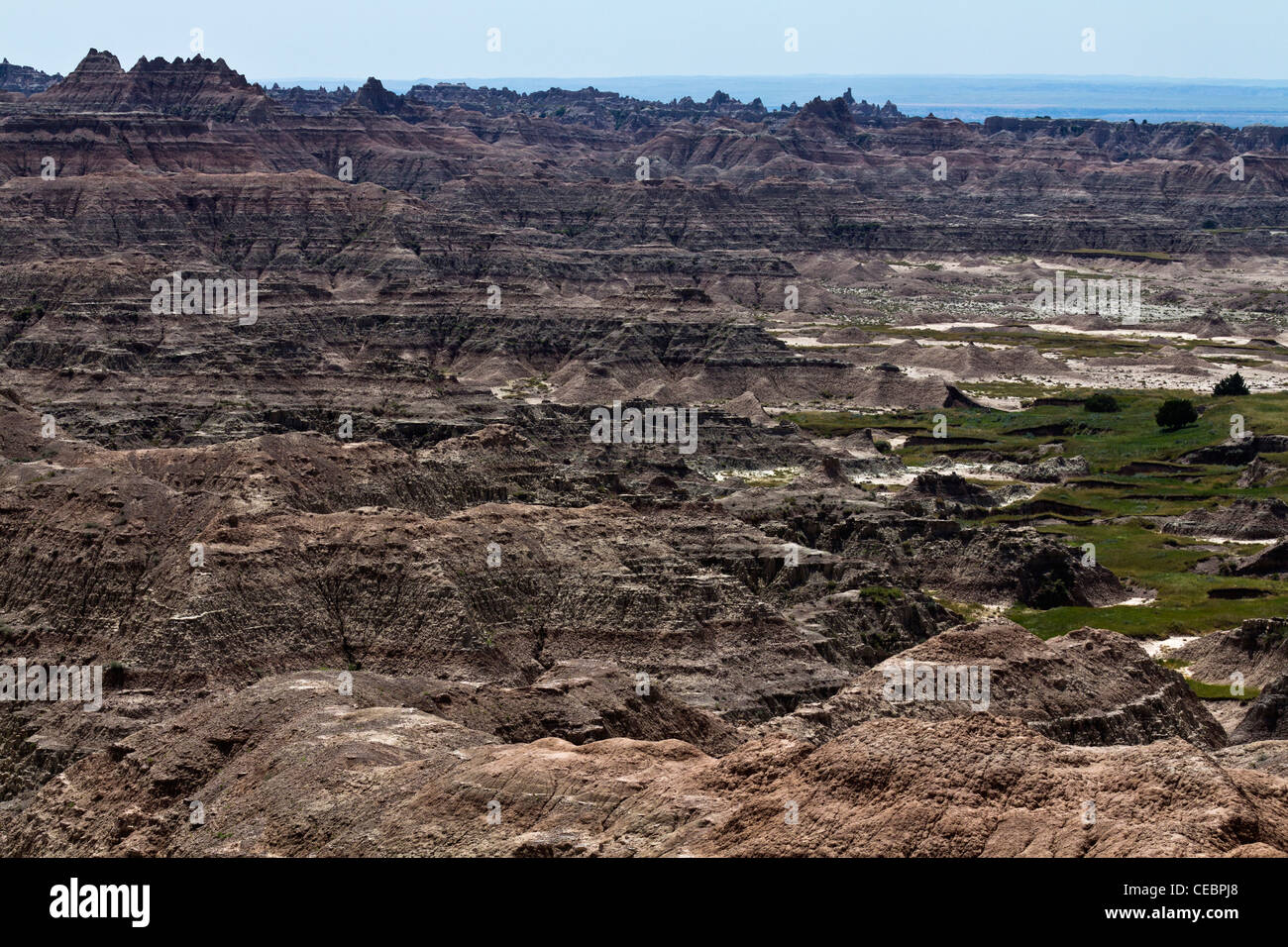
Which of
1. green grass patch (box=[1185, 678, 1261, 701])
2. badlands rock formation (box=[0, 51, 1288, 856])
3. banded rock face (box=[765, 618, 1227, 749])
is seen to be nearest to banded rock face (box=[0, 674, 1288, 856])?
badlands rock formation (box=[0, 51, 1288, 856])

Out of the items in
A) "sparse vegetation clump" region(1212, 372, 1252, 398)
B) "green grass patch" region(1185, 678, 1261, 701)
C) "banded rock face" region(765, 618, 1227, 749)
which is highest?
"sparse vegetation clump" region(1212, 372, 1252, 398)

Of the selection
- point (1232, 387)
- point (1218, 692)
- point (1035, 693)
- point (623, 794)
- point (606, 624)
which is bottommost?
point (1218, 692)

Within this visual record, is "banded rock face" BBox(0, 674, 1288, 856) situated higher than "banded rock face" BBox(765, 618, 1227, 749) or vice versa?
"banded rock face" BBox(0, 674, 1288, 856)

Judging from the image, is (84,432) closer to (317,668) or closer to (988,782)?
(317,668)

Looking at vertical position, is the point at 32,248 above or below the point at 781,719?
above

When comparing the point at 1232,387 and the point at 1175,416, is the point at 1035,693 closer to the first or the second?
the point at 1175,416

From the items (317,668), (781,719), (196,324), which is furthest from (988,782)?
(196,324)

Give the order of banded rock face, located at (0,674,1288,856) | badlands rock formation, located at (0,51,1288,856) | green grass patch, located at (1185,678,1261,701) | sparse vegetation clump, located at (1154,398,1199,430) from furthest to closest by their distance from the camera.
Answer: sparse vegetation clump, located at (1154,398,1199,430) → green grass patch, located at (1185,678,1261,701) → badlands rock formation, located at (0,51,1288,856) → banded rock face, located at (0,674,1288,856)

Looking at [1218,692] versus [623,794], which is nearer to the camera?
[623,794]

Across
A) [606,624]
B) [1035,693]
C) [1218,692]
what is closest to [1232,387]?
[1218,692]

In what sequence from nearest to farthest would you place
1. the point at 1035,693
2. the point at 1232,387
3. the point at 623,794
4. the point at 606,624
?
1. the point at 623,794
2. the point at 1035,693
3. the point at 606,624
4. the point at 1232,387

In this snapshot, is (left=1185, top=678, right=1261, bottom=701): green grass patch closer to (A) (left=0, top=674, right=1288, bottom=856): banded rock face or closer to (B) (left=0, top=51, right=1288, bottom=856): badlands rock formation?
(B) (left=0, top=51, right=1288, bottom=856): badlands rock formation
